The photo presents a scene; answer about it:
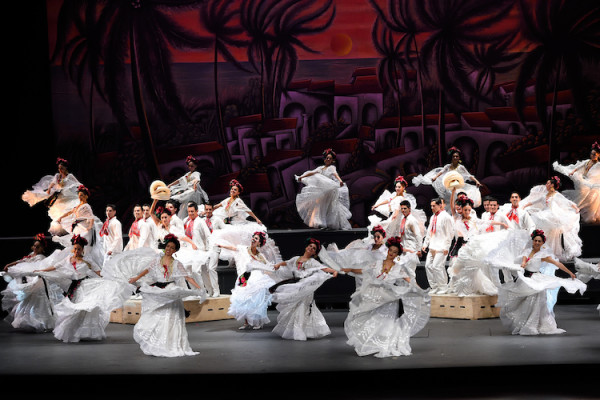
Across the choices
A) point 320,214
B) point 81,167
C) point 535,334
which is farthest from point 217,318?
point 81,167

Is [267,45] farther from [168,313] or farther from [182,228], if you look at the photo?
[168,313]

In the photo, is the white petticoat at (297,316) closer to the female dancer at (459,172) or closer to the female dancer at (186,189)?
the female dancer at (459,172)

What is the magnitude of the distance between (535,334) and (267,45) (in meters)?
7.55

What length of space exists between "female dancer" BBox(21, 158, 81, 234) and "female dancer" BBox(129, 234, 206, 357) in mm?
4250

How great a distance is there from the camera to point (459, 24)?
13.5 m

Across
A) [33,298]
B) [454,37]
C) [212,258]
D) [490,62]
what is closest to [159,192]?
[212,258]

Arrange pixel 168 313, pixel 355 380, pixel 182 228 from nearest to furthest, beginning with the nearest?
pixel 355 380
pixel 168 313
pixel 182 228

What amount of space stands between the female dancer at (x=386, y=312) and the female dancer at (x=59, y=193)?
5.51 metres

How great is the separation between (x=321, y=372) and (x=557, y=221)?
212 inches

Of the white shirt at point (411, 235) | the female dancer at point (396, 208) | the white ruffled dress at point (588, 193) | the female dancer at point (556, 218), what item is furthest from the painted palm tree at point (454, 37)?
the white shirt at point (411, 235)

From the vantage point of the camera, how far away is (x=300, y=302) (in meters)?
8.19

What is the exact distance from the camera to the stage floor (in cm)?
632

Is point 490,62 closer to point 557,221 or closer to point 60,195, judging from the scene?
point 557,221

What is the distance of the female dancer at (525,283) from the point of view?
8.02m
